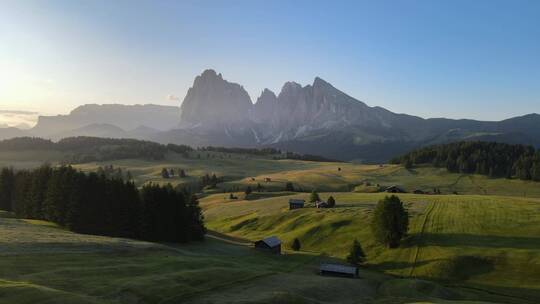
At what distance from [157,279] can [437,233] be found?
226ft

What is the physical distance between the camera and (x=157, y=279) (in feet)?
176

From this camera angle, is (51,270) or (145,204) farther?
(145,204)

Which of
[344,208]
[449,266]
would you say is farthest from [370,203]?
[449,266]

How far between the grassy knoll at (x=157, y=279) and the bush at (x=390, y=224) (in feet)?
51.7

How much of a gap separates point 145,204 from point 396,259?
5224 cm

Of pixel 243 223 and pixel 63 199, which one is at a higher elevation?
pixel 63 199

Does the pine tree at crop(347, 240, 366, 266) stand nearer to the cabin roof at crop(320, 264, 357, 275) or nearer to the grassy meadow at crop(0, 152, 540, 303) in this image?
the grassy meadow at crop(0, 152, 540, 303)

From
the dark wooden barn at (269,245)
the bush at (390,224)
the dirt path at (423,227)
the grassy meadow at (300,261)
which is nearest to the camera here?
the grassy meadow at (300,261)

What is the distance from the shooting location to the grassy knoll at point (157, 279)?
46719 millimetres

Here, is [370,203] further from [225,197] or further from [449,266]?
[225,197]

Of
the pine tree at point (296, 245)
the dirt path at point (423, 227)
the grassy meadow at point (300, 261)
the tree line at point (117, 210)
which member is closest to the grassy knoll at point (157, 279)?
the grassy meadow at point (300, 261)

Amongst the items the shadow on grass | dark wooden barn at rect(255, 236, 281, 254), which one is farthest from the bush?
dark wooden barn at rect(255, 236, 281, 254)

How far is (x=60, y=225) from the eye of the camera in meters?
97.4

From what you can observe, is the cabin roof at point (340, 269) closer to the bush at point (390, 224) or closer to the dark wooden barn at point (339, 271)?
the dark wooden barn at point (339, 271)
